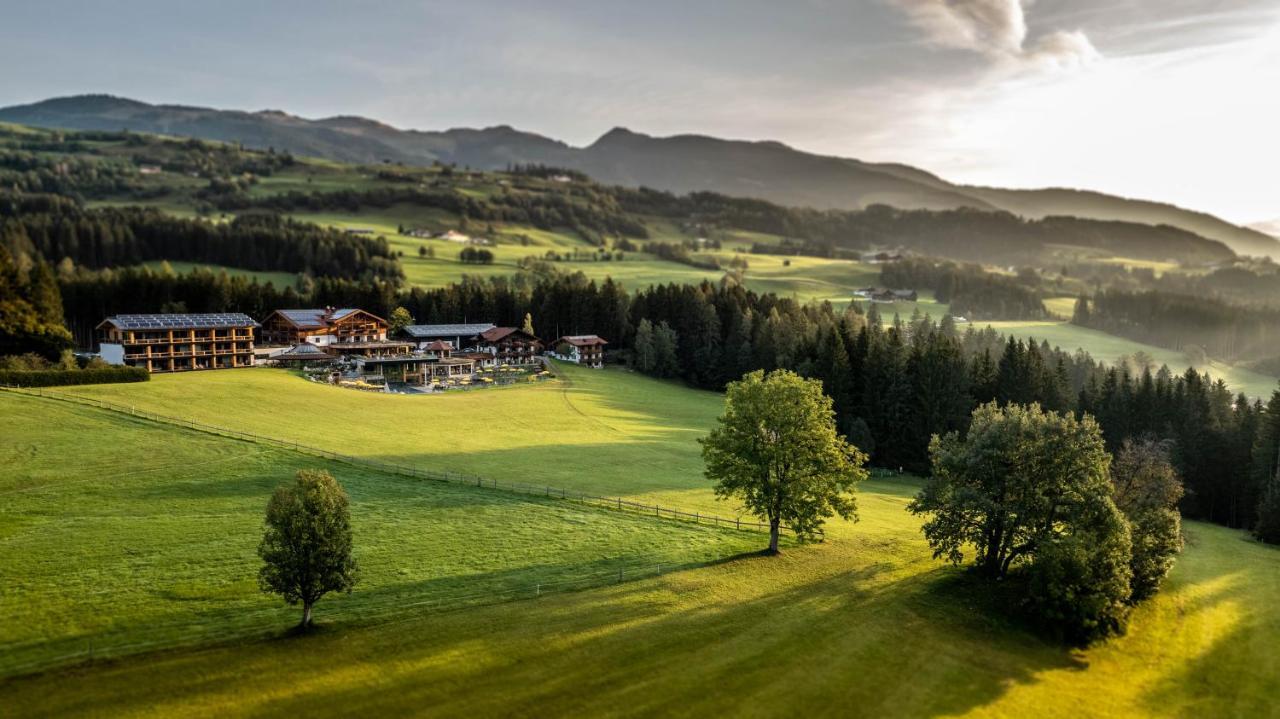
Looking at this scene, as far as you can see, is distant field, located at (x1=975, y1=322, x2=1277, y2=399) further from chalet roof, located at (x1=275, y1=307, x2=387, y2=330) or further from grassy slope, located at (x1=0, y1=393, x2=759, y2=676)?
grassy slope, located at (x1=0, y1=393, x2=759, y2=676)

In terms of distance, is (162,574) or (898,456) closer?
(162,574)

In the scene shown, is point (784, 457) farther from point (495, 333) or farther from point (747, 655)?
point (495, 333)

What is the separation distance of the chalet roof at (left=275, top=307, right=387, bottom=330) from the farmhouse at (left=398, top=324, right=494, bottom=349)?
1042cm

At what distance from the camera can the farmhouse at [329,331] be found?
113375mm

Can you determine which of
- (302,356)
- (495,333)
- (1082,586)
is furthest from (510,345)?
(1082,586)

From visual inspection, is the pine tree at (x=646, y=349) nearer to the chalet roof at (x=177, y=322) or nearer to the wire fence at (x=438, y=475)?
the chalet roof at (x=177, y=322)

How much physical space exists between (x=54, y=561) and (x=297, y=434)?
99.6ft

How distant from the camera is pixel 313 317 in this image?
117062mm

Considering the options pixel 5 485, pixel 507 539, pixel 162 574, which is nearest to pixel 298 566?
pixel 162 574

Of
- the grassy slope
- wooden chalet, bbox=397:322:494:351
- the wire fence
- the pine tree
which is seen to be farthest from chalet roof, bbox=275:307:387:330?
the grassy slope

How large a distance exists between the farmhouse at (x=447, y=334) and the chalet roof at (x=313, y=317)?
10.4m

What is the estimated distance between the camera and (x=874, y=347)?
9831 centimetres

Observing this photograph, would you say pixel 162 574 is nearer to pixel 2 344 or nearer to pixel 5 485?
pixel 5 485

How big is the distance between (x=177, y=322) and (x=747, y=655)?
94008 millimetres
